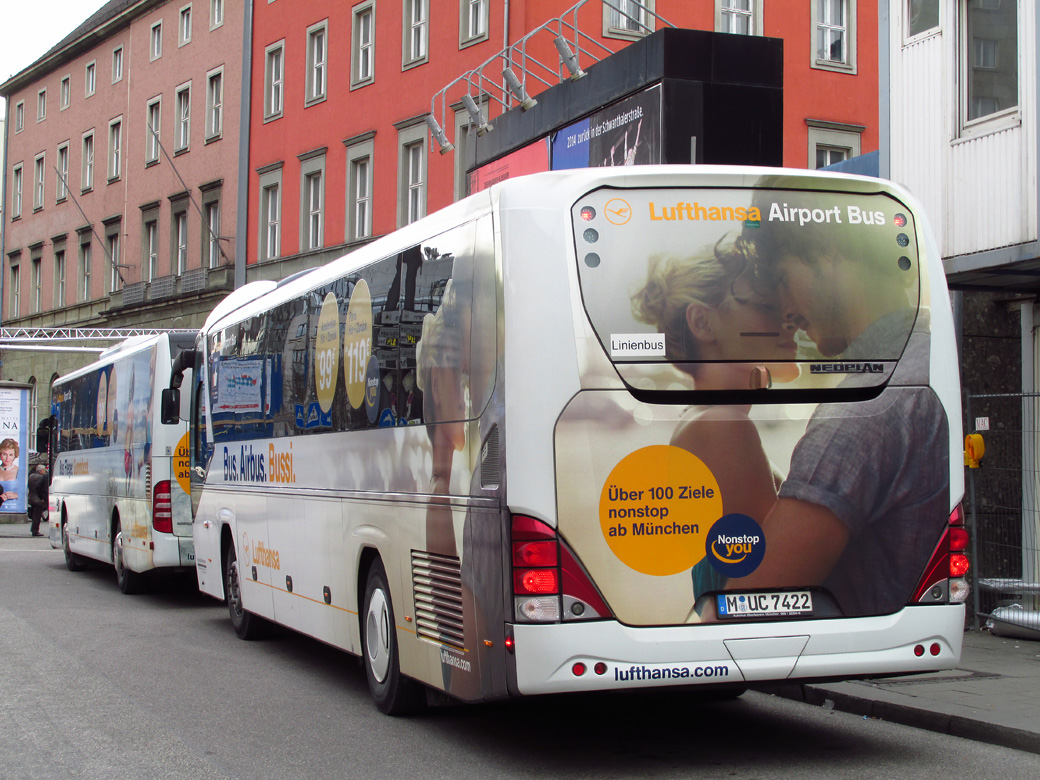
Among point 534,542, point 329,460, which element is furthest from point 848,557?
point 329,460

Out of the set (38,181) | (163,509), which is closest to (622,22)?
(163,509)

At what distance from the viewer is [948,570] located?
719cm

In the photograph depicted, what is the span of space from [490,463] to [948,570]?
243 cm

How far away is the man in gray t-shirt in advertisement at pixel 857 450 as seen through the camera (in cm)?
692

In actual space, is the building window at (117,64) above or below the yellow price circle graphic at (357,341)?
above

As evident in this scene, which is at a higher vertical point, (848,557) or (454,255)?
(454,255)

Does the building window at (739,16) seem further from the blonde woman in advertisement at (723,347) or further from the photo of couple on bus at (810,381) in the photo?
the blonde woman in advertisement at (723,347)

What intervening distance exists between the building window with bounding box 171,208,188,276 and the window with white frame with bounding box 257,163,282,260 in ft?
19.9

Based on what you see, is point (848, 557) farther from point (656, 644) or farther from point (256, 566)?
point (256, 566)

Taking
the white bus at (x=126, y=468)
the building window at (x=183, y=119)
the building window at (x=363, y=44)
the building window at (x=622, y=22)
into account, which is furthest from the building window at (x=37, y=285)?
the white bus at (x=126, y=468)

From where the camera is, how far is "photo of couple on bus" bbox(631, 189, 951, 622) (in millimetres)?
6789

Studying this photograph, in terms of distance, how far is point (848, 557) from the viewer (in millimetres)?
6984

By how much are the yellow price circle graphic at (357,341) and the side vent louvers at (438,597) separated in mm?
1519

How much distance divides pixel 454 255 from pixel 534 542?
181 cm
